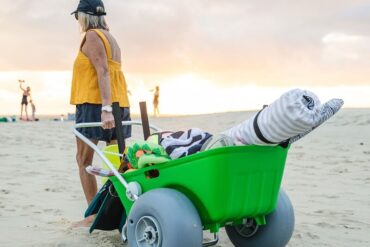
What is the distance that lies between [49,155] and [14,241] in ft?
17.2

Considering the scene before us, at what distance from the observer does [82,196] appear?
215 inches

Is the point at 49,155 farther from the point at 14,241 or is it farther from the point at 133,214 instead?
the point at 133,214

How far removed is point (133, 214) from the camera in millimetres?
2963

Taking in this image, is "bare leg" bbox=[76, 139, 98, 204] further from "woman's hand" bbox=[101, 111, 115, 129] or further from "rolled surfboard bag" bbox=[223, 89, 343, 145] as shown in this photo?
"rolled surfboard bag" bbox=[223, 89, 343, 145]

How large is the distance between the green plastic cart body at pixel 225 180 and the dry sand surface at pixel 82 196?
30.9 inches

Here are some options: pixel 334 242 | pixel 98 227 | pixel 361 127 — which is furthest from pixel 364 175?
pixel 361 127

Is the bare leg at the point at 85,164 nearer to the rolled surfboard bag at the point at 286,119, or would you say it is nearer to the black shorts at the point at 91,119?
the black shorts at the point at 91,119

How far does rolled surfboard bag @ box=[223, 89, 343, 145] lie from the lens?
248 centimetres

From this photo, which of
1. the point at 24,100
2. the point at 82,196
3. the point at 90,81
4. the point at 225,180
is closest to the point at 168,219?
the point at 225,180

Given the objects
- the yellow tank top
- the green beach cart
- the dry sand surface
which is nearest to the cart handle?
the green beach cart

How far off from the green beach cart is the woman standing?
883 millimetres

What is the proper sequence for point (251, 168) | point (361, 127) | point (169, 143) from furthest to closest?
1. point (361, 127)
2. point (169, 143)
3. point (251, 168)

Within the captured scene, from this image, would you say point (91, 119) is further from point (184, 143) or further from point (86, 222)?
point (184, 143)

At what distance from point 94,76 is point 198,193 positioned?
1.52m
